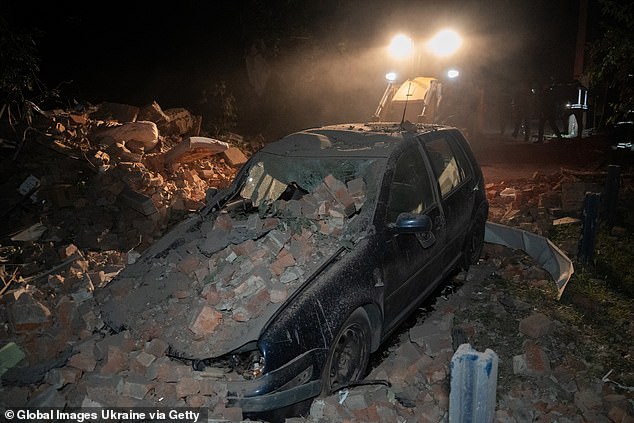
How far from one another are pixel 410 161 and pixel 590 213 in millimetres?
2759

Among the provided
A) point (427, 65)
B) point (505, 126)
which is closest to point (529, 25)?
point (505, 126)

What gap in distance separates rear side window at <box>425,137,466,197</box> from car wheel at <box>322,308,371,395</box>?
5.74 feet

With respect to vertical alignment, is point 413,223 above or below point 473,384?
above

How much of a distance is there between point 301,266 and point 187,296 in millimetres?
816

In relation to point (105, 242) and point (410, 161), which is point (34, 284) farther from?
point (410, 161)

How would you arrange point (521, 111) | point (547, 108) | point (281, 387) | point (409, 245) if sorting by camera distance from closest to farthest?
point (281, 387)
point (409, 245)
point (547, 108)
point (521, 111)

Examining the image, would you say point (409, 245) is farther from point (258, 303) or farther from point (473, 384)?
point (473, 384)

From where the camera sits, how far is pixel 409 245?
3.86m

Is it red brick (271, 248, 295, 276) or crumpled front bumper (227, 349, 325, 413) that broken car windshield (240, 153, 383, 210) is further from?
crumpled front bumper (227, 349, 325, 413)

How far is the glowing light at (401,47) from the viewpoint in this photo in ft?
44.3

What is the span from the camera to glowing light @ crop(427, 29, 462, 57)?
13188 millimetres

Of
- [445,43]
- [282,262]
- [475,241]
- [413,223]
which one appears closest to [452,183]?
[475,241]

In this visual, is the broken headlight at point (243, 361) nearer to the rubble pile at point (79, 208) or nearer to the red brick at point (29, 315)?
the rubble pile at point (79, 208)

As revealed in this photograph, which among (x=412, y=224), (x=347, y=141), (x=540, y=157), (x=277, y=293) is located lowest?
(x=540, y=157)
